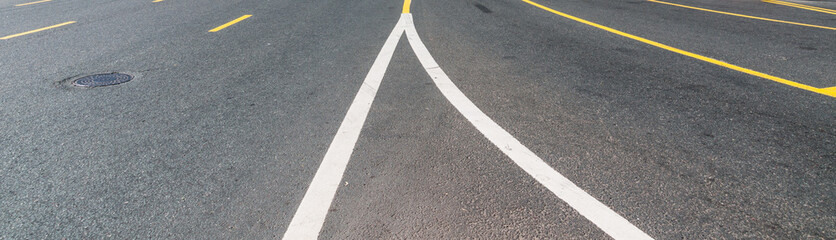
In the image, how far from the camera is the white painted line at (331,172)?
2.82m

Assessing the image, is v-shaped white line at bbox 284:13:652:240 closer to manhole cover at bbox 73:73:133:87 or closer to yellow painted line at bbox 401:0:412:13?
manhole cover at bbox 73:73:133:87

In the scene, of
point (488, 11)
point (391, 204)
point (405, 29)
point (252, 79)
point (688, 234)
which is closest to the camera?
point (688, 234)

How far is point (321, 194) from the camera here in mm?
3135

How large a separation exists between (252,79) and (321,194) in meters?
2.82

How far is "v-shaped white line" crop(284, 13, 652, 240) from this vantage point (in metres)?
2.81

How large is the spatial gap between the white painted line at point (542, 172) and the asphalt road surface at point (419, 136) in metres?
0.02

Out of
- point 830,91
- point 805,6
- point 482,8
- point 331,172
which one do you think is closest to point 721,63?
point 830,91

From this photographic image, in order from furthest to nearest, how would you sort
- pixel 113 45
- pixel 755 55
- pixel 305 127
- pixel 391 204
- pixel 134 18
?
pixel 134 18 < pixel 113 45 < pixel 755 55 < pixel 305 127 < pixel 391 204

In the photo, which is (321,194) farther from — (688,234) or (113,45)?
(113,45)

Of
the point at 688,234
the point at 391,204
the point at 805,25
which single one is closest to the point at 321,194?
the point at 391,204

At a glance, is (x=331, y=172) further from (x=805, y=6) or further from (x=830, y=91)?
(x=805, y=6)

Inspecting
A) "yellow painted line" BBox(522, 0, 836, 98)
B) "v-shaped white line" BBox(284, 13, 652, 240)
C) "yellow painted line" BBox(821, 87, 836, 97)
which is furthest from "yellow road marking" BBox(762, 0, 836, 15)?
"v-shaped white line" BBox(284, 13, 652, 240)

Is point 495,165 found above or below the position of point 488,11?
above

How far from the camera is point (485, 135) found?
4.02m
